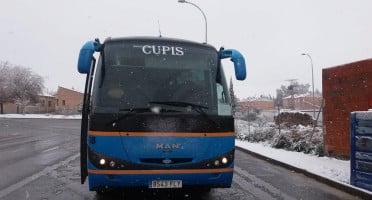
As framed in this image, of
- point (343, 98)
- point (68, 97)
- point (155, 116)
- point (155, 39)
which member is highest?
A: point (68, 97)

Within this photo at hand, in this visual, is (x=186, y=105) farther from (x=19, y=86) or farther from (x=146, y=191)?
(x=19, y=86)

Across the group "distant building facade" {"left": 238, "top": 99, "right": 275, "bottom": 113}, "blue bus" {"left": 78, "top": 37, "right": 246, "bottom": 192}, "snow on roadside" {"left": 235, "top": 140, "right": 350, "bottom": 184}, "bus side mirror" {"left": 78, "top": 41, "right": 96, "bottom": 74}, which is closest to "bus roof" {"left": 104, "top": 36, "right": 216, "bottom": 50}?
"blue bus" {"left": 78, "top": 37, "right": 246, "bottom": 192}

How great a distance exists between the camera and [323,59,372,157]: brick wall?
10.9 meters

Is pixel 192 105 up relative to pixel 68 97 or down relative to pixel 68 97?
down

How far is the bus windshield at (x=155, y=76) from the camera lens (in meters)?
6.22

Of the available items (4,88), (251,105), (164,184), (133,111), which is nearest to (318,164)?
(164,184)

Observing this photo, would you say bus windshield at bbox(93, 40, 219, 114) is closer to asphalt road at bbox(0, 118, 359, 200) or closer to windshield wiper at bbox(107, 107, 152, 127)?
windshield wiper at bbox(107, 107, 152, 127)

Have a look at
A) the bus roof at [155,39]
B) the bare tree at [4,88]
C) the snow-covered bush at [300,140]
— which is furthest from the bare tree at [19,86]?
the bus roof at [155,39]

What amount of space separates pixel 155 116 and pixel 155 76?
717 mm

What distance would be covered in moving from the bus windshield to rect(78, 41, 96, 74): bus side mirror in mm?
244

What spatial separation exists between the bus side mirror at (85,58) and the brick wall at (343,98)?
729 centimetres

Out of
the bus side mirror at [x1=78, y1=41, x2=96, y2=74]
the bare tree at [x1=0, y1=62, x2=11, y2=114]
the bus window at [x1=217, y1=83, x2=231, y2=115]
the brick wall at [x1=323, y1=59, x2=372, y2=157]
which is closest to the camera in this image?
the bus side mirror at [x1=78, y1=41, x2=96, y2=74]

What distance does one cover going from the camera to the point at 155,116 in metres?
6.05

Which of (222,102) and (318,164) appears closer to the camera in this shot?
(222,102)
